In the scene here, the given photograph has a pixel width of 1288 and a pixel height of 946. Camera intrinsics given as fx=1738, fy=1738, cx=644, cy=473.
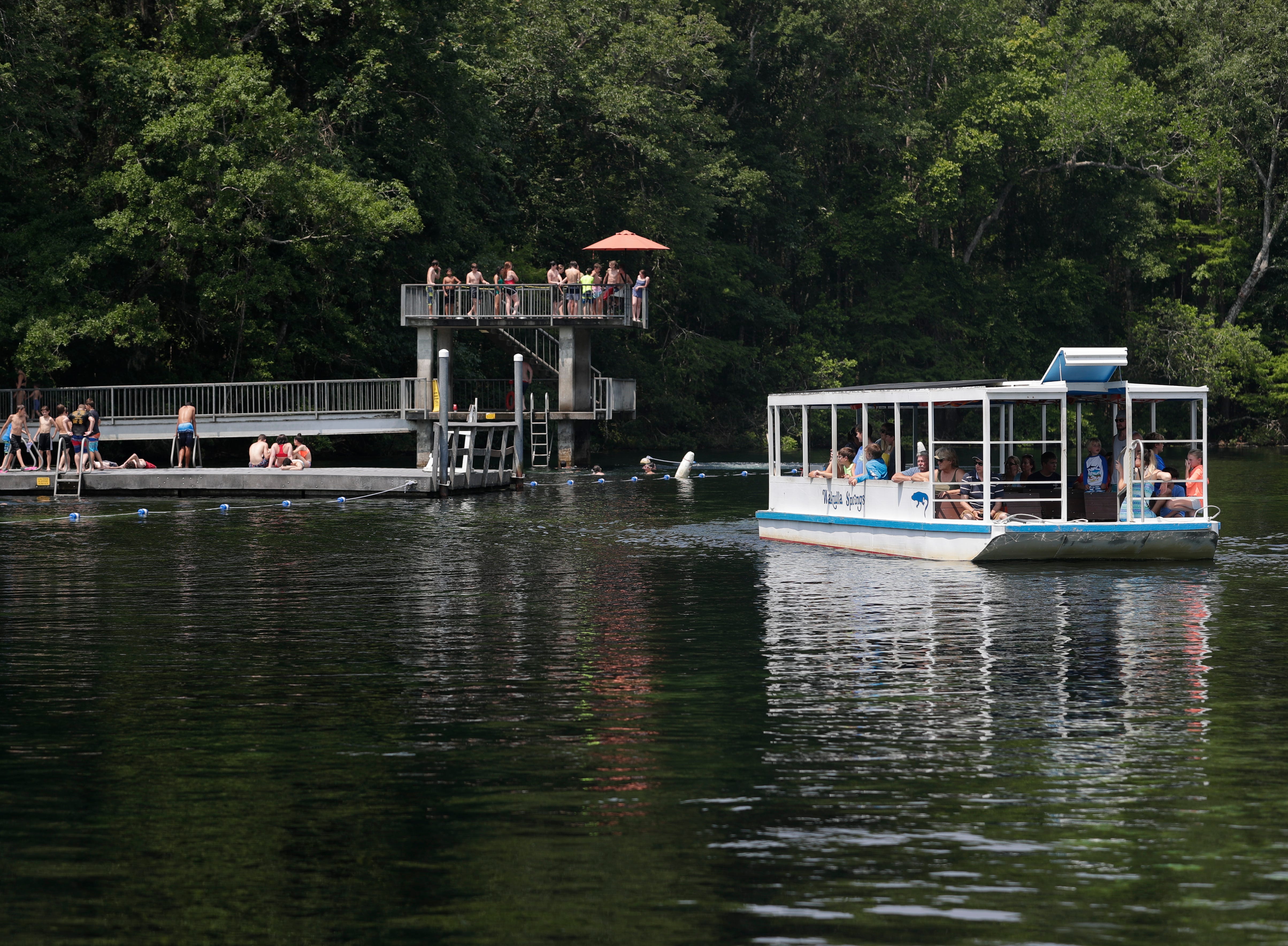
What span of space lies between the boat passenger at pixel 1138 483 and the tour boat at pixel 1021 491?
0.03 metres

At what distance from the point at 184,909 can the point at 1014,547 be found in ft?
61.3

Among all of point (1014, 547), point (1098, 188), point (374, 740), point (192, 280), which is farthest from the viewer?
point (1098, 188)

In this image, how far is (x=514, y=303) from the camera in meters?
56.2

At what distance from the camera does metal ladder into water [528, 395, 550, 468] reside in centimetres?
5775

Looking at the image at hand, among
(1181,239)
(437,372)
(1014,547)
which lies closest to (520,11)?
(437,372)

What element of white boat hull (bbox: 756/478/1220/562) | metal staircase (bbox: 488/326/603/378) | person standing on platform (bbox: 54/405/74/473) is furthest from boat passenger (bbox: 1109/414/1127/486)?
metal staircase (bbox: 488/326/603/378)

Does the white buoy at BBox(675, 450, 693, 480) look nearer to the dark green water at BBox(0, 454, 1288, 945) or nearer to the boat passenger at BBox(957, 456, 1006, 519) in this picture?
the boat passenger at BBox(957, 456, 1006, 519)

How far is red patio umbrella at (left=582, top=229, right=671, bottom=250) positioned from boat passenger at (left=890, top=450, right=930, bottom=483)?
108ft

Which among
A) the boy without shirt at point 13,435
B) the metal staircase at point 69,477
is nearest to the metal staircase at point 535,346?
the metal staircase at point 69,477

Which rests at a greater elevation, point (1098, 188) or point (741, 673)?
point (1098, 188)

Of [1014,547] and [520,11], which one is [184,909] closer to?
[1014,547]

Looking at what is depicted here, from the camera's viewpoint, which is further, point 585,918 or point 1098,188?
point 1098,188

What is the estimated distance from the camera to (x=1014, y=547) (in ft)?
84.5

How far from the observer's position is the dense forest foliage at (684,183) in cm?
5266
